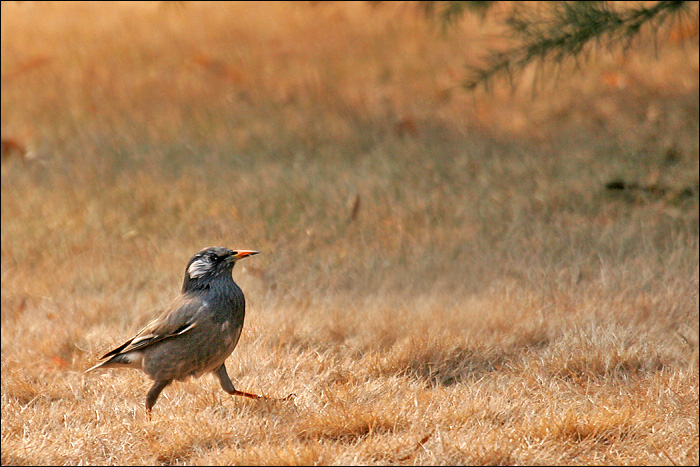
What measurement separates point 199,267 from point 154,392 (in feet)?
2.12

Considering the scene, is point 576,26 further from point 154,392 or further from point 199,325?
point 154,392

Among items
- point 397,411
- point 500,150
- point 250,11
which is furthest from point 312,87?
point 397,411

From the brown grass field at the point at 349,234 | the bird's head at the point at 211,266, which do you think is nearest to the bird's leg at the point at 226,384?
the brown grass field at the point at 349,234

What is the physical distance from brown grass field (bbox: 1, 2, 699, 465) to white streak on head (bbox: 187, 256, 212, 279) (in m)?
0.64

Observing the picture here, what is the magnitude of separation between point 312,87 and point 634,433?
5554 mm

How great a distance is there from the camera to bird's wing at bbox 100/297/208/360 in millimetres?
3395

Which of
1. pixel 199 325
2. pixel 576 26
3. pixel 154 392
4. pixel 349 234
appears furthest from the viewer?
pixel 349 234

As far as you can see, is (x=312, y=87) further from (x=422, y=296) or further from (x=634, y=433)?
(x=634, y=433)

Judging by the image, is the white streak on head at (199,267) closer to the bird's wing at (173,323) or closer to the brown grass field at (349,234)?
the bird's wing at (173,323)

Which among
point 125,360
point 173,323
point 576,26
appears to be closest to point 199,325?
point 173,323

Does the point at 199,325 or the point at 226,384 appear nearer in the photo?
the point at 199,325

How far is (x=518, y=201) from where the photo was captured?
6.71 metres

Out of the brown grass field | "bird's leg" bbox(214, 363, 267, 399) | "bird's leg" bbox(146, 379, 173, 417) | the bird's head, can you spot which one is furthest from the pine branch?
"bird's leg" bbox(146, 379, 173, 417)

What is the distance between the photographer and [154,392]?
3.60m
